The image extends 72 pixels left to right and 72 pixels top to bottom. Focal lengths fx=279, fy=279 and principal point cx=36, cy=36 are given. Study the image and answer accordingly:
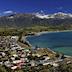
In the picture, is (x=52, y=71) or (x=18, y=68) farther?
(x=18, y=68)

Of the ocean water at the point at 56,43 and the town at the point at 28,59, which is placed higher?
the town at the point at 28,59

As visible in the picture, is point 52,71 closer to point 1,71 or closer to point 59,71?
point 59,71

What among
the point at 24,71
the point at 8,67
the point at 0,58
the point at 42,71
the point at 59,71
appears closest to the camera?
the point at 59,71

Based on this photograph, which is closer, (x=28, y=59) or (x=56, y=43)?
(x=28, y=59)

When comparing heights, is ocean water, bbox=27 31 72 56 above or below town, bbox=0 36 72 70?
below

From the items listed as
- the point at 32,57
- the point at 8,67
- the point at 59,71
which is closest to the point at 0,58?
the point at 32,57

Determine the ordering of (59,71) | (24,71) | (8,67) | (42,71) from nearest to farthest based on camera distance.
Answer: (59,71)
(42,71)
(24,71)
(8,67)

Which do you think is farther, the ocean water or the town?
the ocean water

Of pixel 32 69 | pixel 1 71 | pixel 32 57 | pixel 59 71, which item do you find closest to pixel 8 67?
pixel 32 69

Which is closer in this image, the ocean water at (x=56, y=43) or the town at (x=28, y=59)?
the town at (x=28, y=59)

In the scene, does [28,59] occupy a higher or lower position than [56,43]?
higher
